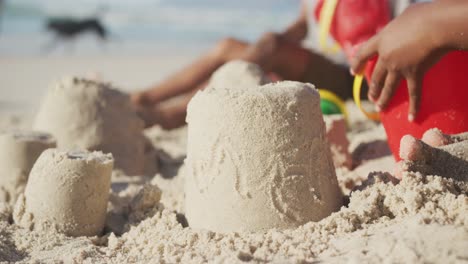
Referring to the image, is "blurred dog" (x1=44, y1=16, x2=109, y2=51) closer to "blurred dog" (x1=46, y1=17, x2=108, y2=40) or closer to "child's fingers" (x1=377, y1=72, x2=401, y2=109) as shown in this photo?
"blurred dog" (x1=46, y1=17, x2=108, y2=40)

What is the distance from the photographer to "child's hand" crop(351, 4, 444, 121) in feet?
5.69

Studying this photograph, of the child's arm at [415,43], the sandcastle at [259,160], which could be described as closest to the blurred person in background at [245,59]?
the child's arm at [415,43]

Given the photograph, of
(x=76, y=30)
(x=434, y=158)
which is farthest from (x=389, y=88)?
(x=76, y=30)

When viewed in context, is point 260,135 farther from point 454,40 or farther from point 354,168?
point 354,168

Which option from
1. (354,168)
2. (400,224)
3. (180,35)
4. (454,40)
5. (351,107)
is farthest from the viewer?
(180,35)

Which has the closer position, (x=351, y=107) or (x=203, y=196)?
(x=203, y=196)

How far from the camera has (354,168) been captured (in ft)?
7.65

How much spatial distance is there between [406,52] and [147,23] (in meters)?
16.2

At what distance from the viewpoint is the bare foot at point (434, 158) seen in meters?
1.61

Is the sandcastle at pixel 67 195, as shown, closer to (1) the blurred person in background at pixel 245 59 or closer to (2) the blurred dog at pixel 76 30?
(1) the blurred person in background at pixel 245 59

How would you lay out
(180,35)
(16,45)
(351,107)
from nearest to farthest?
1. (351,107)
2. (16,45)
3. (180,35)

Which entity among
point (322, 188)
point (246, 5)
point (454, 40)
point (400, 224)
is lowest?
point (400, 224)

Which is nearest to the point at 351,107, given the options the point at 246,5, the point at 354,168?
the point at 354,168

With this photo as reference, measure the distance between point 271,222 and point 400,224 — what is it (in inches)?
12.9
